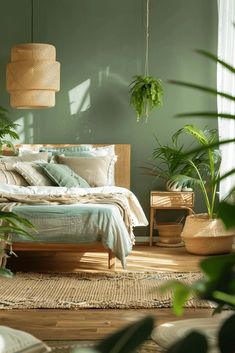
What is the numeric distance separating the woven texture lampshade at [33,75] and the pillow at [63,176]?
0.63m

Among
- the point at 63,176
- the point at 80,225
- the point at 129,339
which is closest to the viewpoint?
the point at 129,339

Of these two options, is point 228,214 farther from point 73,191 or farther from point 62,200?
point 73,191

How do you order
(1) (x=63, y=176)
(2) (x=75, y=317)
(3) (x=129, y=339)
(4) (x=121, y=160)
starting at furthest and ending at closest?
1. (4) (x=121, y=160)
2. (1) (x=63, y=176)
3. (2) (x=75, y=317)
4. (3) (x=129, y=339)

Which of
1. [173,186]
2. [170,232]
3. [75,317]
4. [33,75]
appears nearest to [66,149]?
[33,75]

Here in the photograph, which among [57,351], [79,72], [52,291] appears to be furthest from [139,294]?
[79,72]

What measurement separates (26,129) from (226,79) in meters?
2.23

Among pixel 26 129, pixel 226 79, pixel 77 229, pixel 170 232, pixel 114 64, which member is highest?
pixel 114 64

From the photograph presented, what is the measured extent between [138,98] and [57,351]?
426 cm

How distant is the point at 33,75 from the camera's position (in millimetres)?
6586

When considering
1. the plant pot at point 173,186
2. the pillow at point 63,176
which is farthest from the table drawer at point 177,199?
the pillow at point 63,176

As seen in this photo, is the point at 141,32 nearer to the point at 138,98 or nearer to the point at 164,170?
the point at 138,98

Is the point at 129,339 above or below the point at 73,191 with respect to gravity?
above

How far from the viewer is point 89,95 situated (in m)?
7.39

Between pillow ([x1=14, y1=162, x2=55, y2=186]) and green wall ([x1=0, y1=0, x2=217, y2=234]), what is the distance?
35.6 inches
